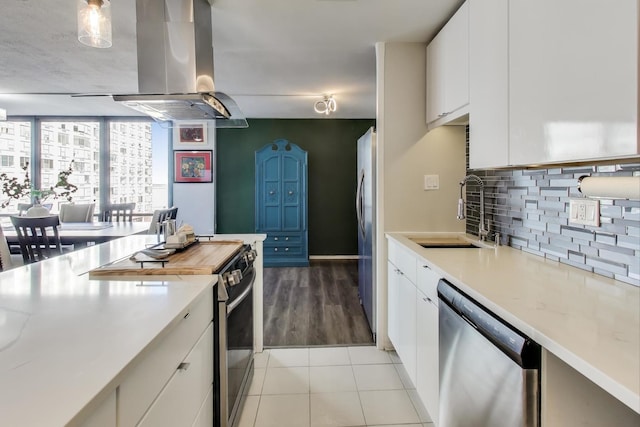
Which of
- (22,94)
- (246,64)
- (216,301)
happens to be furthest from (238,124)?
(22,94)

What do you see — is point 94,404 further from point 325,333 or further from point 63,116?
point 63,116

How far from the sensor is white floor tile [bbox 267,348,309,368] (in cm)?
245

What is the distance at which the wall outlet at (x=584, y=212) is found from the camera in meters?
1.34

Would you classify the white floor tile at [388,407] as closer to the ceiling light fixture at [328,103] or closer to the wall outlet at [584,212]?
the wall outlet at [584,212]

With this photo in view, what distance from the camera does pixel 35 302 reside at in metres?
1.15

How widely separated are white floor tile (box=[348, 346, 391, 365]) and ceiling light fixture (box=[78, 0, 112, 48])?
244cm

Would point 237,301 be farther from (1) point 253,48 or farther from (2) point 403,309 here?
(1) point 253,48

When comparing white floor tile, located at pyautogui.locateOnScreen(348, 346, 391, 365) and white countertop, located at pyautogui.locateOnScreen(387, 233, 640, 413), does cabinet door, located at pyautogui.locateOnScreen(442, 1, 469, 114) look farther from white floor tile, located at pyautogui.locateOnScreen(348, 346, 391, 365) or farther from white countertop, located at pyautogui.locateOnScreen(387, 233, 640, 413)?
white floor tile, located at pyautogui.locateOnScreen(348, 346, 391, 365)

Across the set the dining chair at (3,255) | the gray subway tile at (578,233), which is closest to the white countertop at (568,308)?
the gray subway tile at (578,233)

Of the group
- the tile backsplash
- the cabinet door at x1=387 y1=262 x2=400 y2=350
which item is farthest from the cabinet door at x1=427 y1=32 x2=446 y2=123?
the cabinet door at x1=387 y1=262 x2=400 y2=350

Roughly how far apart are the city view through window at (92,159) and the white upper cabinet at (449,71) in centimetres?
480

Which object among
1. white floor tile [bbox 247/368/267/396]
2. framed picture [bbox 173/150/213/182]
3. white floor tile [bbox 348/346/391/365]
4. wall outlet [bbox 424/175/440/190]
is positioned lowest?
white floor tile [bbox 247/368/267/396]

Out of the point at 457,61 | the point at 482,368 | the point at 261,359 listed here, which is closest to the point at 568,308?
the point at 482,368

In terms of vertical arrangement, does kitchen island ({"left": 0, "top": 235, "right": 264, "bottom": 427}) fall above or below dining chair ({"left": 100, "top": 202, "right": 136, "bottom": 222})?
below
